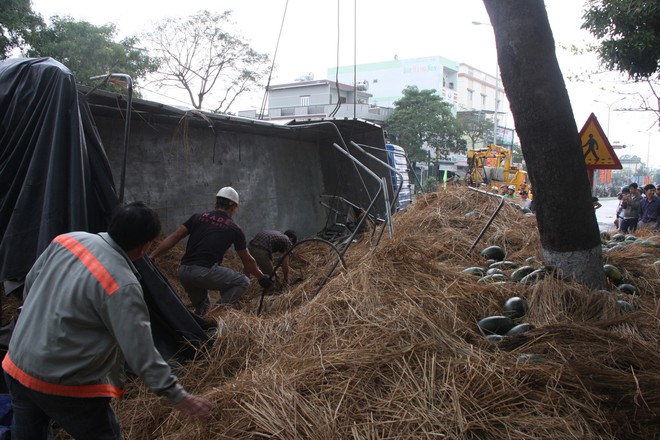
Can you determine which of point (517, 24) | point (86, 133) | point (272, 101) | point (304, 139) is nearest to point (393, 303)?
point (517, 24)

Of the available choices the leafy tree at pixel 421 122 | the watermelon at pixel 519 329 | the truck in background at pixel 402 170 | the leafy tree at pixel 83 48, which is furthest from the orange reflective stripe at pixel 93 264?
the leafy tree at pixel 421 122

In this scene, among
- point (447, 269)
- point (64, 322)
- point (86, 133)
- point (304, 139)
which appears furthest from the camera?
point (304, 139)

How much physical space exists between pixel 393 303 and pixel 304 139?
668 centimetres

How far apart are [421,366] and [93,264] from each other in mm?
1730

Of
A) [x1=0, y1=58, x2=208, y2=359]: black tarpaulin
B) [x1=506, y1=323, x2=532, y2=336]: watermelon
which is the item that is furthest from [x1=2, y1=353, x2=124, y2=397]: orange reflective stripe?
[x1=506, y1=323, x2=532, y2=336]: watermelon

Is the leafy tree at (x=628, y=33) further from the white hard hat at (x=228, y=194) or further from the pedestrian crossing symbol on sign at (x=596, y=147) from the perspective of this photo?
the white hard hat at (x=228, y=194)

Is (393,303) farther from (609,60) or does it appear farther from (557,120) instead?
(609,60)

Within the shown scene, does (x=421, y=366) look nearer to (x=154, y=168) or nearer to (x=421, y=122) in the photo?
(x=154, y=168)

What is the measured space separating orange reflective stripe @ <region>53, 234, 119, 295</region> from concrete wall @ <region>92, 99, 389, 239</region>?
4.47 meters

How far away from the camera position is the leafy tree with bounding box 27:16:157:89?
14.5 meters

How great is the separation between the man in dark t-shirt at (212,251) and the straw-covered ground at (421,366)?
52 cm

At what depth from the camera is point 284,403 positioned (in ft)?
7.90

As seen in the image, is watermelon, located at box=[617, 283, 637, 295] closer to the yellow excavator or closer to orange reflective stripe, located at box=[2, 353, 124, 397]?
orange reflective stripe, located at box=[2, 353, 124, 397]

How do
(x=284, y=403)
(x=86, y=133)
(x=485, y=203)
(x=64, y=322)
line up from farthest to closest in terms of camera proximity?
(x=485, y=203) → (x=86, y=133) → (x=284, y=403) → (x=64, y=322)
